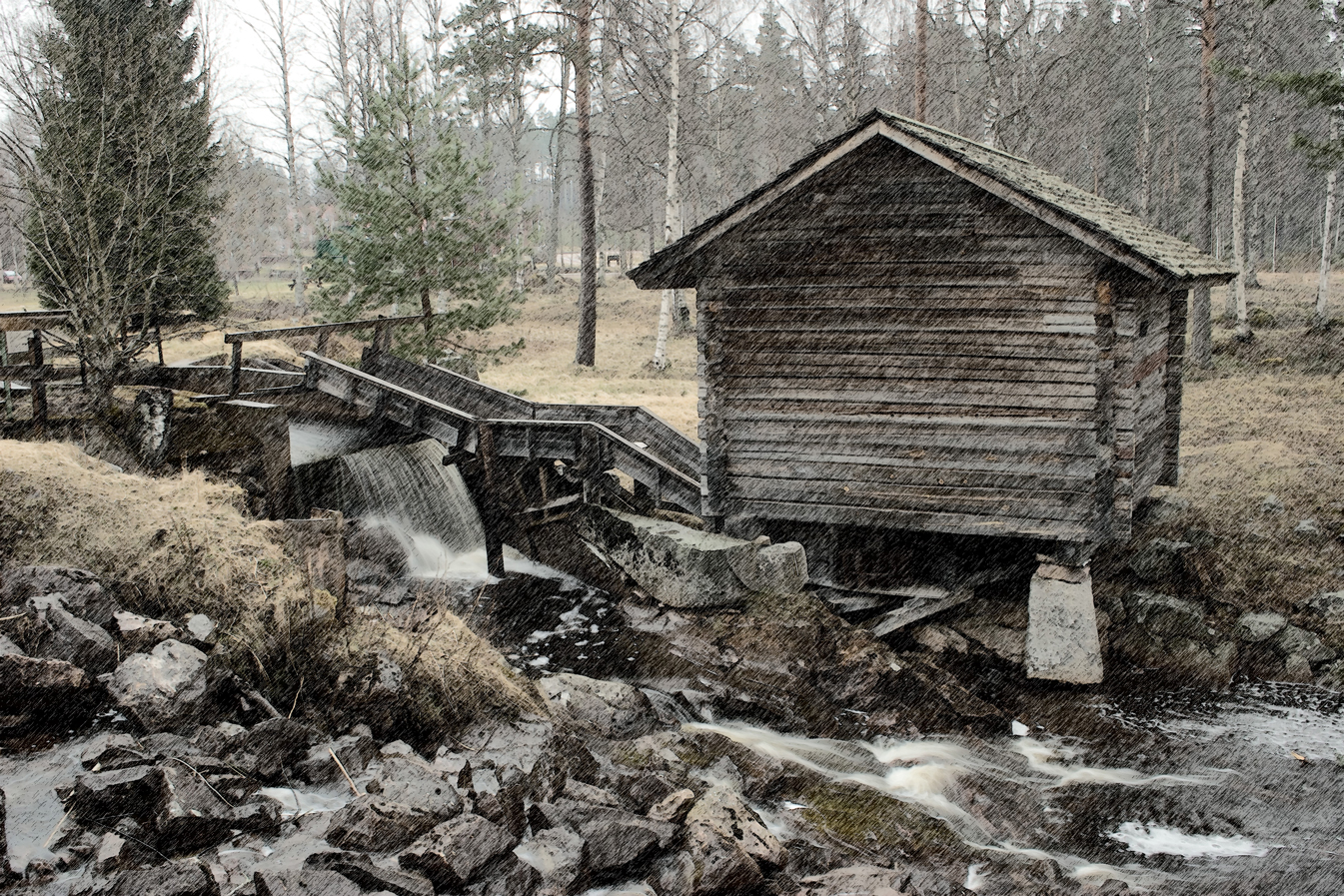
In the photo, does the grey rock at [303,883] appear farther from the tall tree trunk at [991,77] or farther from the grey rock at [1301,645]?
the tall tree trunk at [991,77]

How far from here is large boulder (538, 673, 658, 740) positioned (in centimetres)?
740

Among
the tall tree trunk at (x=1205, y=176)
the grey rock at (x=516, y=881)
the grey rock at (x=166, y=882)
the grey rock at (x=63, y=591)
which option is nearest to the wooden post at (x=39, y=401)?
the grey rock at (x=63, y=591)

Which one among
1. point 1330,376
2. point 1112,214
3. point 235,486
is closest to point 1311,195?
point 1330,376

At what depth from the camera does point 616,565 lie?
10766 millimetres

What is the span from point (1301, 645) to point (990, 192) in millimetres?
5714

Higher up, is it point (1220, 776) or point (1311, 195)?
point (1311, 195)

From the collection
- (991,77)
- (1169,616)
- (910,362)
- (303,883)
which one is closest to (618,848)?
(303,883)

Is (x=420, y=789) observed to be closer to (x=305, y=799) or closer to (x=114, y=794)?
(x=305, y=799)

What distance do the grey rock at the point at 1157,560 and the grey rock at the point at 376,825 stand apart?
349 inches

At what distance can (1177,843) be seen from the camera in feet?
22.2

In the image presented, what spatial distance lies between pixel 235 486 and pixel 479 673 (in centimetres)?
440

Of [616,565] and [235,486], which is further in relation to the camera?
[616,565]

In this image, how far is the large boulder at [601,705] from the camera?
7398 mm

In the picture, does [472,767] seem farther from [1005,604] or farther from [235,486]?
[1005,604]
